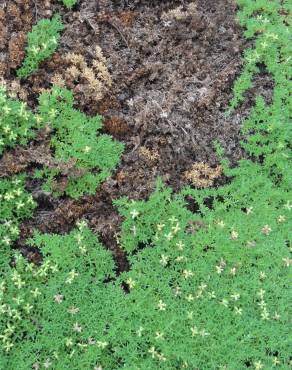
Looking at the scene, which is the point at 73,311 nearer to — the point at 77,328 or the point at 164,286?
the point at 77,328

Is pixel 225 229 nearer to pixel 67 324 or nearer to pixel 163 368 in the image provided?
pixel 163 368

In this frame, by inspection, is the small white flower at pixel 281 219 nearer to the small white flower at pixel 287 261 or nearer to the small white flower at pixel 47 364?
the small white flower at pixel 287 261

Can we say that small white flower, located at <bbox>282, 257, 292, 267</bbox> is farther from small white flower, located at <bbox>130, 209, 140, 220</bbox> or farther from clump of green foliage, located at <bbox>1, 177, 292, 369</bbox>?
small white flower, located at <bbox>130, 209, 140, 220</bbox>

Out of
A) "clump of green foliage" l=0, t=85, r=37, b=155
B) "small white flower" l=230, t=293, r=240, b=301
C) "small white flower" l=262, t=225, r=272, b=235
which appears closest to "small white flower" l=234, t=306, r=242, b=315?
"small white flower" l=230, t=293, r=240, b=301

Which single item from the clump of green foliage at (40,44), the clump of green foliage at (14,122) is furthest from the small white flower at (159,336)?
the clump of green foliage at (40,44)

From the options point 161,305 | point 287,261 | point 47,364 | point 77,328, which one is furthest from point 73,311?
point 287,261

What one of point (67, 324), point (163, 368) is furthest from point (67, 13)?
point (163, 368)
